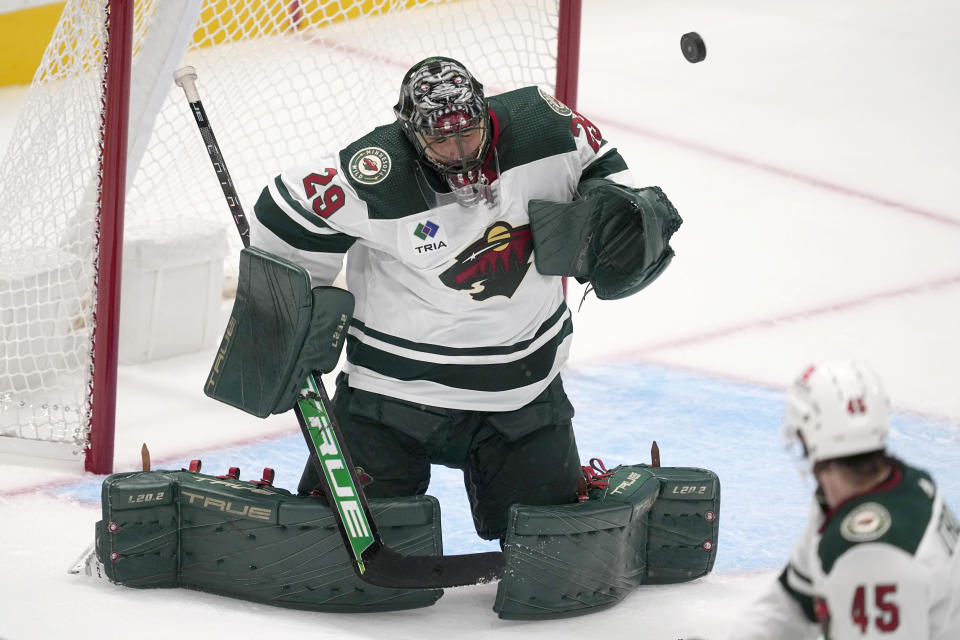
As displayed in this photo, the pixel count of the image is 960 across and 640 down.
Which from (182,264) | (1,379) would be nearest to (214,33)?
(182,264)

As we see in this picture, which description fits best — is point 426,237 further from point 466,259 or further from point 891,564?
point 891,564

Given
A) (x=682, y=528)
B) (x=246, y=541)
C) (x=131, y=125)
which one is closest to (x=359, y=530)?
(x=246, y=541)

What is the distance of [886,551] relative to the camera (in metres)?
1.91

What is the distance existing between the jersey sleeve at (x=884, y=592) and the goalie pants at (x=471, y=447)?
1.38m

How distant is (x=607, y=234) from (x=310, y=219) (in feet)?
1.91

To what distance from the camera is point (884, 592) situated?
75.0 inches

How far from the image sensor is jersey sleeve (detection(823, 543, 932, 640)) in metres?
1.91

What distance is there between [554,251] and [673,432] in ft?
4.42

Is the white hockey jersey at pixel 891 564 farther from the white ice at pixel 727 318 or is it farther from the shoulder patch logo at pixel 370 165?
the shoulder patch logo at pixel 370 165

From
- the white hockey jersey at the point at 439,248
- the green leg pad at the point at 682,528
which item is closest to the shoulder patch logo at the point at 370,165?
the white hockey jersey at the point at 439,248

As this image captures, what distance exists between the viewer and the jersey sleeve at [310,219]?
312 cm

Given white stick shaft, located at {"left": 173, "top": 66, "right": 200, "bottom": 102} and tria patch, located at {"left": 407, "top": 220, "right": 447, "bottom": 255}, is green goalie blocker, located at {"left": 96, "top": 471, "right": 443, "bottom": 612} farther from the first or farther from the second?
white stick shaft, located at {"left": 173, "top": 66, "right": 200, "bottom": 102}

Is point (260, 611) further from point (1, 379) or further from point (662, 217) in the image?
point (1, 379)

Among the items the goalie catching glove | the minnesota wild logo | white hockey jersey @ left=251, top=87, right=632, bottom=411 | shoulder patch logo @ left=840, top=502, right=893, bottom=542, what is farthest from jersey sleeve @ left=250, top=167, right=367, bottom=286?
shoulder patch logo @ left=840, top=502, right=893, bottom=542
